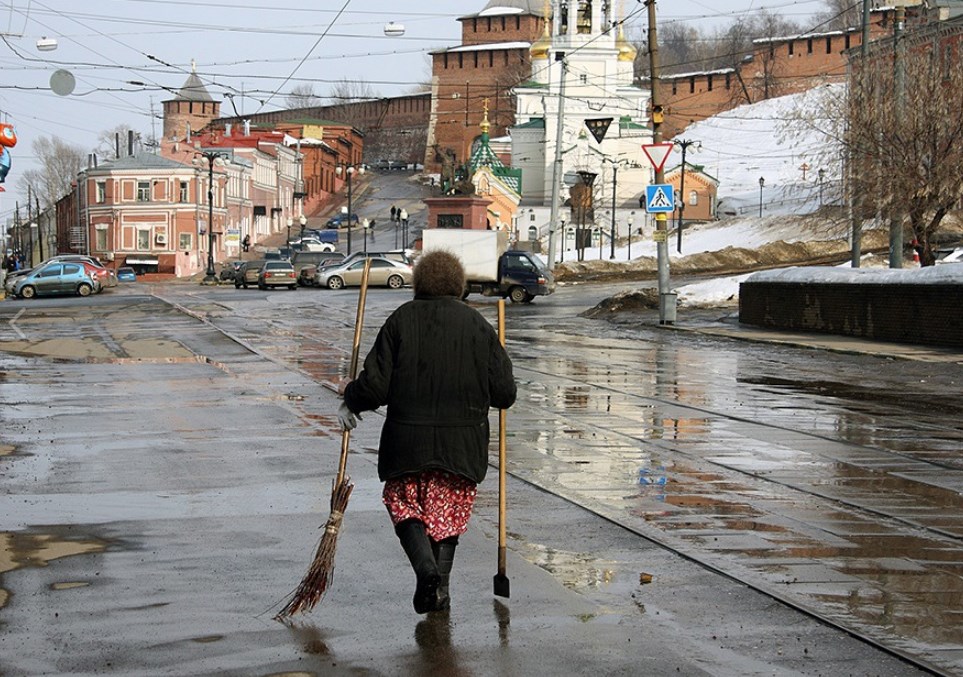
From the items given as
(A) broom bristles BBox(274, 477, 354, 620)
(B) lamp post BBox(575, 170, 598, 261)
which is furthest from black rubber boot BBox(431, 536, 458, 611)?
(B) lamp post BBox(575, 170, 598, 261)

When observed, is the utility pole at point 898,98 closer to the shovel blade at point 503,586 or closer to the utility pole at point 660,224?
the utility pole at point 660,224

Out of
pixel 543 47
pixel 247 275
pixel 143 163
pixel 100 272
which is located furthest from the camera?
pixel 543 47

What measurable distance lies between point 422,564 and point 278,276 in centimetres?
5511

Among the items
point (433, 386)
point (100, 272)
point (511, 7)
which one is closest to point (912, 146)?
point (433, 386)

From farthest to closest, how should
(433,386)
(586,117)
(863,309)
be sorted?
(586,117) → (863,309) → (433,386)

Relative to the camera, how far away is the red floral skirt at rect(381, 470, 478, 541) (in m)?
7.16

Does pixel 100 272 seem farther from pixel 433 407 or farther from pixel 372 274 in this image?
pixel 433 407

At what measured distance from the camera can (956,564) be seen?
8477mm

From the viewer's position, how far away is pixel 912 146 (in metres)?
33.8

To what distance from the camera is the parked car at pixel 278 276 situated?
6128 cm

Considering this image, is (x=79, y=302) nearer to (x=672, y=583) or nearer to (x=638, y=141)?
(x=672, y=583)

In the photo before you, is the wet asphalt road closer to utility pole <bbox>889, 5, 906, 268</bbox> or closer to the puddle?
Result: the puddle

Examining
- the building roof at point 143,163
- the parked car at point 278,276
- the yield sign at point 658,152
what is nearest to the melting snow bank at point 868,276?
the yield sign at point 658,152

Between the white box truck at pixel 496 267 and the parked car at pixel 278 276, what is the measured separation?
8322 millimetres
